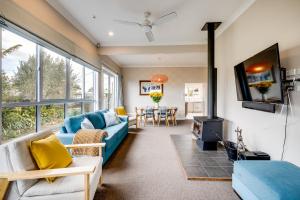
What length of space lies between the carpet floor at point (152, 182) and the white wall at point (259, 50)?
0.94 metres

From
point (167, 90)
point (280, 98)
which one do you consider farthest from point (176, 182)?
point (167, 90)

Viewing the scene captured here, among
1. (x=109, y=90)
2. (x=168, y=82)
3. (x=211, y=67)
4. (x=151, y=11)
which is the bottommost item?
(x=109, y=90)

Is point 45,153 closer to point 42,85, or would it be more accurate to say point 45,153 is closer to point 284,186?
point 42,85

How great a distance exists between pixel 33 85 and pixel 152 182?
2428 mm

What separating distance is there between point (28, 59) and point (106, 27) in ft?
6.71

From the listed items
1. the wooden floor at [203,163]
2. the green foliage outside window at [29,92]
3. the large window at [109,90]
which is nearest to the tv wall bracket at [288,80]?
the wooden floor at [203,163]

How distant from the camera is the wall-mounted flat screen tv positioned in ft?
6.88

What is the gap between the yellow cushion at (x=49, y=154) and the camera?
1693mm

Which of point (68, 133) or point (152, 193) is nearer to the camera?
point (152, 193)

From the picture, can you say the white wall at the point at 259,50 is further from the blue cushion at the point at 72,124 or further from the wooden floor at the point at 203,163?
the blue cushion at the point at 72,124

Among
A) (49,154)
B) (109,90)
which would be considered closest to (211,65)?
(49,154)

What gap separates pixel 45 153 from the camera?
68.7 inches

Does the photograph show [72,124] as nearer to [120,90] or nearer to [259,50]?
[259,50]

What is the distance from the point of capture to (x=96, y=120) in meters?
4.16
